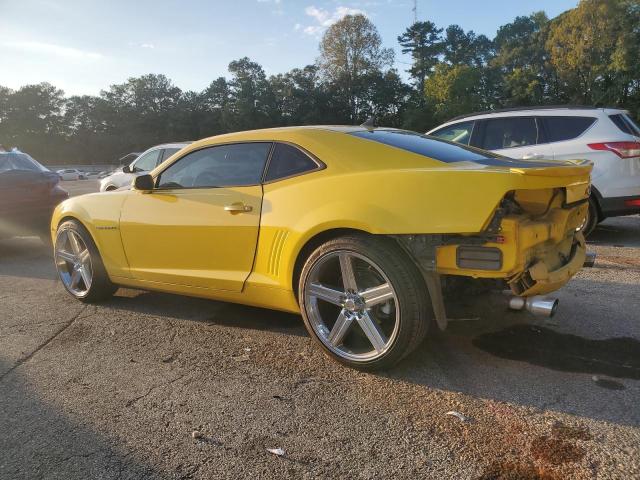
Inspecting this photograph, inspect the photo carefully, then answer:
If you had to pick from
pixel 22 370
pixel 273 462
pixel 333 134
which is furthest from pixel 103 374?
pixel 333 134

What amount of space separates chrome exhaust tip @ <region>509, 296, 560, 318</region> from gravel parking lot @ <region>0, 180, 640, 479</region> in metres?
0.35

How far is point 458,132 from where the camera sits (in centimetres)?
759

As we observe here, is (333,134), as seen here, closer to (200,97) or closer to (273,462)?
(273,462)

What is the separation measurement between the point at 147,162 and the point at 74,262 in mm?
6033

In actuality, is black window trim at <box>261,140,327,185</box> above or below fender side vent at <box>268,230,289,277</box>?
above

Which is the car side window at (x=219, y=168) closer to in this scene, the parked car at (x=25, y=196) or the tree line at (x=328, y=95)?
the parked car at (x=25, y=196)

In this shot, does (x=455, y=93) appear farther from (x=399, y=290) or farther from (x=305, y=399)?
(x=305, y=399)

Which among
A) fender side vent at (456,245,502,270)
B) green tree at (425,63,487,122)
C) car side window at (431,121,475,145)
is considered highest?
→ green tree at (425,63,487,122)

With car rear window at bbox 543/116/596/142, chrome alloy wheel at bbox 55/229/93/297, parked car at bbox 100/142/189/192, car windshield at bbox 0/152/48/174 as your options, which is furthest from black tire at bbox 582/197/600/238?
car windshield at bbox 0/152/48/174

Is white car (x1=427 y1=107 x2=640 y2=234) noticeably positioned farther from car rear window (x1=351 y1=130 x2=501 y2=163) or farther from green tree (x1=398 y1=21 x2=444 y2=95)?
green tree (x1=398 y1=21 x2=444 y2=95)

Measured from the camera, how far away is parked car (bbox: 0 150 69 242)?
693 centimetres

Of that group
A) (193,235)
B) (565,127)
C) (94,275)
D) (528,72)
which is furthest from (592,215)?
(528,72)

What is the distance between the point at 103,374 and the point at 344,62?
264ft

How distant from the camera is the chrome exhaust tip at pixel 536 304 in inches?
113
